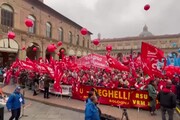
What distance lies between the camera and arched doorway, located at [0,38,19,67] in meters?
22.5

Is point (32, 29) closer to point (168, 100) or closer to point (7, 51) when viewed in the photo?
point (7, 51)

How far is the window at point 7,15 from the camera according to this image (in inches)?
890

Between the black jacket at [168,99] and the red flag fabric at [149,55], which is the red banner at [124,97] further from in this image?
the black jacket at [168,99]

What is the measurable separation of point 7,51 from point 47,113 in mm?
16284

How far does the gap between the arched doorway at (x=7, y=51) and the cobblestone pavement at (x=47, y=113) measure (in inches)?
540

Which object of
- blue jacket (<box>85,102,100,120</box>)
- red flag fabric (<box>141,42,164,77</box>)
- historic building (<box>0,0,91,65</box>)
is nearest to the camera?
blue jacket (<box>85,102,100,120</box>)

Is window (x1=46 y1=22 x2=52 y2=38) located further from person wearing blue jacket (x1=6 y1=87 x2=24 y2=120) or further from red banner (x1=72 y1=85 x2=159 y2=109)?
person wearing blue jacket (x1=6 y1=87 x2=24 y2=120)

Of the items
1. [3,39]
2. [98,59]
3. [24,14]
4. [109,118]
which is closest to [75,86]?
[98,59]

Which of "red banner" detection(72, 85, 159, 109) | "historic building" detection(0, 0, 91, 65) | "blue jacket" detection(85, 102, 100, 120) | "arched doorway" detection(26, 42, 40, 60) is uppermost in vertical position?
"historic building" detection(0, 0, 91, 65)

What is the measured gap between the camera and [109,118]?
23.6 feet

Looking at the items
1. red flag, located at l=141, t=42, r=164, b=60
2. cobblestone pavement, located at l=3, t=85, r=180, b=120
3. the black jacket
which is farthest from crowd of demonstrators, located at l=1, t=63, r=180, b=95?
the black jacket

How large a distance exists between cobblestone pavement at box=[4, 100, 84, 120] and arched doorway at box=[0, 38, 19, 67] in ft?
45.0

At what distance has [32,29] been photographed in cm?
2817

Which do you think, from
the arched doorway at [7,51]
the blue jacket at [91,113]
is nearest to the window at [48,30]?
the arched doorway at [7,51]
